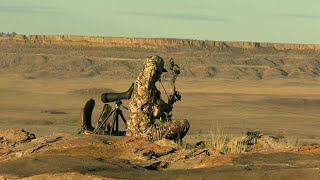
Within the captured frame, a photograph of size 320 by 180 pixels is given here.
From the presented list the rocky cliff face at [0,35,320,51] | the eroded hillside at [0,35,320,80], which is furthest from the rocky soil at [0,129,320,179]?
the rocky cliff face at [0,35,320,51]

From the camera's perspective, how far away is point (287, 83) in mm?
87812

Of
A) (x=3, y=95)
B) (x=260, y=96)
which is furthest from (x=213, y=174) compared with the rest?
(x=260, y=96)

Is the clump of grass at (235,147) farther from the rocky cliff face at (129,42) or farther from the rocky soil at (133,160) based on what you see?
the rocky cliff face at (129,42)

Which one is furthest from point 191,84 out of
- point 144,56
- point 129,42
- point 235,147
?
point 235,147

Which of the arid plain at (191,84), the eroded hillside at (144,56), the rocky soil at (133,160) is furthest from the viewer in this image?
the eroded hillside at (144,56)

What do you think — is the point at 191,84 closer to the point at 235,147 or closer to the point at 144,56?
the point at 144,56

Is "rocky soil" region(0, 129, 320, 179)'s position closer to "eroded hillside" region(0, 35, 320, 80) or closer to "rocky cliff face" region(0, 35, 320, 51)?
"eroded hillside" region(0, 35, 320, 80)

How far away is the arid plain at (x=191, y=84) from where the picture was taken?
1442 inches

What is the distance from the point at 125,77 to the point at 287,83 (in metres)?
17.6

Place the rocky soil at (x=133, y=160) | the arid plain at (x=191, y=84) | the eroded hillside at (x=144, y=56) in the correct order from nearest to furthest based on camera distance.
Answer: the rocky soil at (x=133, y=160), the arid plain at (x=191, y=84), the eroded hillside at (x=144, y=56)

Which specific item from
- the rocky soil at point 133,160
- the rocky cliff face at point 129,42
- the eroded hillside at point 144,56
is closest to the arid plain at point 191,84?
the eroded hillside at point 144,56

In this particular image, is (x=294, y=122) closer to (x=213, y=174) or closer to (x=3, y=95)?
(x=3, y=95)

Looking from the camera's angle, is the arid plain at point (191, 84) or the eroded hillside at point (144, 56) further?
the eroded hillside at point (144, 56)

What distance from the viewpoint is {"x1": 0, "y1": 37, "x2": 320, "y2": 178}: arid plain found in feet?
120
